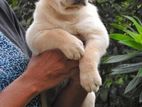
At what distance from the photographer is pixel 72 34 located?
2.00 metres

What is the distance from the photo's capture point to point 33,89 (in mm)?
1921

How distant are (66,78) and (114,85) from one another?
114 centimetres

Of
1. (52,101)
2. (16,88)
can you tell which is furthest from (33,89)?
(52,101)

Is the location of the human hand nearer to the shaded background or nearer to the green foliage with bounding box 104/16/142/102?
the green foliage with bounding box 104/16/142/102

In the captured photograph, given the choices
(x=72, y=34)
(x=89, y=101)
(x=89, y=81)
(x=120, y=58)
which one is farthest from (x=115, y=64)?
(x=89, y=81)

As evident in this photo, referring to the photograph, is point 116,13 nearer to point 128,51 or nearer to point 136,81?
point 128,51

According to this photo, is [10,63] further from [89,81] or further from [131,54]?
[131,54]

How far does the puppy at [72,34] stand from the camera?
Result: 1900 millimetres

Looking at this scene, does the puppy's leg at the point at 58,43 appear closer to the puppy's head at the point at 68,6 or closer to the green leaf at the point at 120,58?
the puppy's head at the point at 68,6

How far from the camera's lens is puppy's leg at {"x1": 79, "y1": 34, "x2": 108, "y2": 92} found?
1.86m

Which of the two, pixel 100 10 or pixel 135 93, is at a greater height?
pixel 100 10

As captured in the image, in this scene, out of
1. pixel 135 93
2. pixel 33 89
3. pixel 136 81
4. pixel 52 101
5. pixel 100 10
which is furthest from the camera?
pixel 100 10

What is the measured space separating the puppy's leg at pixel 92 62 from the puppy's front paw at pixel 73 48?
0.02m

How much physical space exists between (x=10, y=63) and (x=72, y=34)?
273mm
